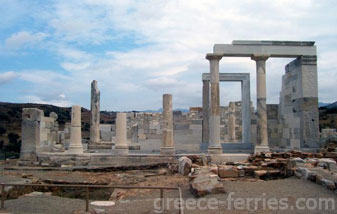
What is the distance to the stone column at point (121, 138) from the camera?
64.3ft

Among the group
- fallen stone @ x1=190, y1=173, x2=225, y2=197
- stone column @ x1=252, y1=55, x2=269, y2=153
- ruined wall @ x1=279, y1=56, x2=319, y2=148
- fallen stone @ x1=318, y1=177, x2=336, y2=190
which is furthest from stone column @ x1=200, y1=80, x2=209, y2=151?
fallen stone @ x1=318, y1=177, x2=336, y2=190

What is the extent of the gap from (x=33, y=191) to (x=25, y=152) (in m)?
7.51

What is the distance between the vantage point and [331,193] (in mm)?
10320

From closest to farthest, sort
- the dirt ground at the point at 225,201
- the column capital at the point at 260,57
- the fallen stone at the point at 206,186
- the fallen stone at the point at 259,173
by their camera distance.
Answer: the dirt ground at the point at 225,201, the fallen stone at the point at 206,186, the fallen stone at the point at 259,173, the column capital at the point at 260,57

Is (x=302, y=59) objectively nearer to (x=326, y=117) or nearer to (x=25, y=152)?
(x=25, y=152)

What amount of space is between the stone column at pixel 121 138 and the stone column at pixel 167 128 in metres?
2.19

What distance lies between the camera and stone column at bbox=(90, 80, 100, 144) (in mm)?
27875

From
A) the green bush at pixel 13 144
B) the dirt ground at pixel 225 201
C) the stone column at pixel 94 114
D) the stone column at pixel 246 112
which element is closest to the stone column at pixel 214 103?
the stone column at pixel 246 112

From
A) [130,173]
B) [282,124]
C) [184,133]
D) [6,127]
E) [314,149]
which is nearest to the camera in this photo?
[130,173]

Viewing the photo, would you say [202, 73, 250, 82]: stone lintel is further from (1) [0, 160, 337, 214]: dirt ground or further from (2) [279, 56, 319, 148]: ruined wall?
(1) [0, 160, 337, 214]: dirt ground

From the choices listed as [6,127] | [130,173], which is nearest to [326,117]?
[130,173]

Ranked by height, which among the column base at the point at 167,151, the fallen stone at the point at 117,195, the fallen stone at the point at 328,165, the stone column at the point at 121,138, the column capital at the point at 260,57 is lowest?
the fallen stone at the point at 117,195

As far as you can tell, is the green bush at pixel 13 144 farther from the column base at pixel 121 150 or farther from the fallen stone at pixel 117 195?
the fallen stone at pixel 117 195

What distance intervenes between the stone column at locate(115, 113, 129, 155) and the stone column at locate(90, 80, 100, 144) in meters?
7.91
